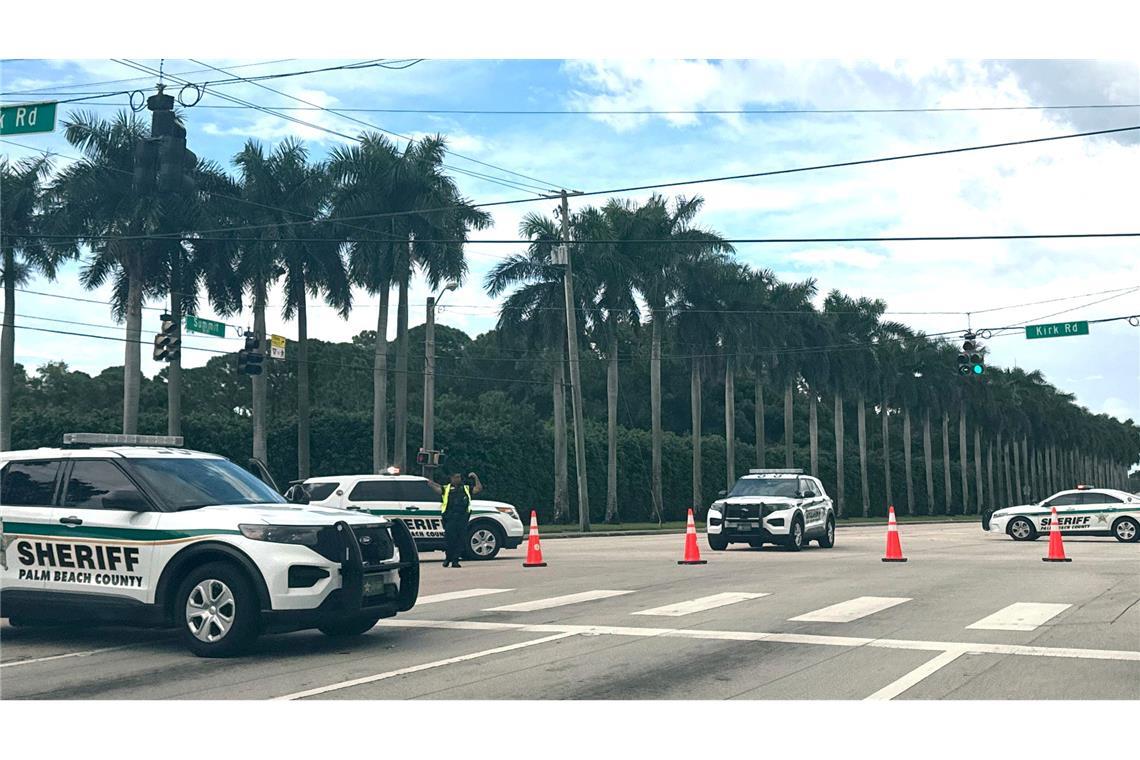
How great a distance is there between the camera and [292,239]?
1839 inches

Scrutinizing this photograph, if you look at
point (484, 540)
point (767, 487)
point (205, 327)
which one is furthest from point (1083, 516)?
point (205, 327)

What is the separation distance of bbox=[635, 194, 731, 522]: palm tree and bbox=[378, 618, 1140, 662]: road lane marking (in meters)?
44.7

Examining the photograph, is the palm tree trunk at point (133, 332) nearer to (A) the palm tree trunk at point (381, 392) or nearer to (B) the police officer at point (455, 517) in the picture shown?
(A) the palm tree trunk at point (381, 392)

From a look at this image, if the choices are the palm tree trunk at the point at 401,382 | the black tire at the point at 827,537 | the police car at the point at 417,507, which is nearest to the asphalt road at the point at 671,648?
the police car at the point at 417,507

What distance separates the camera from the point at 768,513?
86.0ft

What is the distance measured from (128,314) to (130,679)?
38289 mm

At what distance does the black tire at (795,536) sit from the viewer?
26195 mm

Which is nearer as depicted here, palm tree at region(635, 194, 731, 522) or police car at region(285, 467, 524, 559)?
police car at region(285, 467, 524, 559)

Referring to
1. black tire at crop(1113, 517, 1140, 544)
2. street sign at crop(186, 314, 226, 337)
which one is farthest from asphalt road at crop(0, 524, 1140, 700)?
street sign at crop(186, 314, 226, 337)

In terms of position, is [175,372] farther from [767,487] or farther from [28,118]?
[28,118]

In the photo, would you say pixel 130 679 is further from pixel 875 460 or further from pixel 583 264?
pixel 875 460

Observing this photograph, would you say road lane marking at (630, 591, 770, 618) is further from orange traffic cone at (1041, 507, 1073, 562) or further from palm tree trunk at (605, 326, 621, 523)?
palm tree trunk at (605, 326, 621, 523)

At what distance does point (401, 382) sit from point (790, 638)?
38267mm

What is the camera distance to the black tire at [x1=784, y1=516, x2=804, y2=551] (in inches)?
1031
